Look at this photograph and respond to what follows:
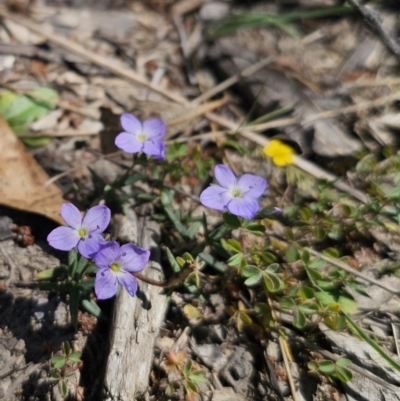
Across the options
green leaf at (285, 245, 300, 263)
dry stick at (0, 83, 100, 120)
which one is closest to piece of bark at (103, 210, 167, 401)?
green leaf at (285, 245, 300, 263)

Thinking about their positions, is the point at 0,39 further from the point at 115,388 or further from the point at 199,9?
the point at 115,388

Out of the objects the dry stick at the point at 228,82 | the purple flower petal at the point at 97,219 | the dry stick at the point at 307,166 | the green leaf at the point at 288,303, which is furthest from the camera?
the dry stick at the point at 228,82

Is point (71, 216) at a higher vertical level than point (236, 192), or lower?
lower

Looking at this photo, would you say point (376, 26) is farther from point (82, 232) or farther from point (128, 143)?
point (82, 232)

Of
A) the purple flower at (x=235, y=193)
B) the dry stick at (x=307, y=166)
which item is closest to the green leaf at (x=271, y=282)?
the purple flower at (x=235, y=193)

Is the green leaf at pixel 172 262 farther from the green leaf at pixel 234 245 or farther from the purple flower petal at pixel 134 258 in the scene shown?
the purple flower petal at pixel 134 258

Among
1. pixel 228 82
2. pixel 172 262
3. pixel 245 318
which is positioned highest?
pixel 228 82

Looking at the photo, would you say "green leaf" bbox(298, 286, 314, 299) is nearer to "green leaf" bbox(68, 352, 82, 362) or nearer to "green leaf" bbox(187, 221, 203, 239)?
"green leaf" bbox(187, 221, 203, 239)

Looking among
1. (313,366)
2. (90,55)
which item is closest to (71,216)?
(313,366)
